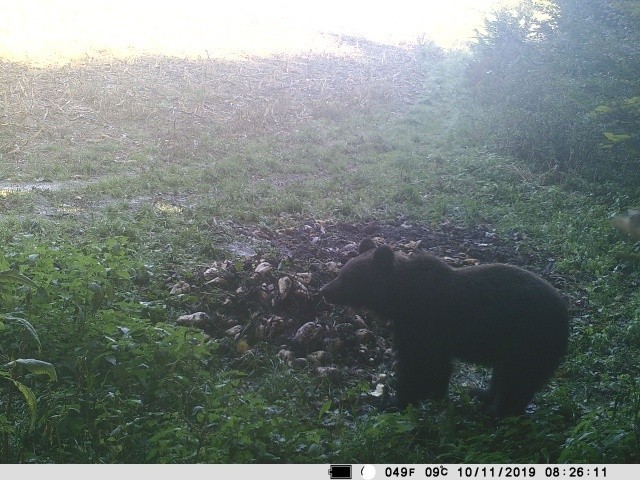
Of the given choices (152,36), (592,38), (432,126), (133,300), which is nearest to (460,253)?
Answer: (133,300)

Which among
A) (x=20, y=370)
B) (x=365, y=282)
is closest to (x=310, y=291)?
(x=365, y=282)

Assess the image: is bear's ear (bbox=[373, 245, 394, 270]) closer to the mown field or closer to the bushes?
the mown field

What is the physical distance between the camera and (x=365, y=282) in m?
4.56

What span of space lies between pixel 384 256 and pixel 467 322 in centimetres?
70

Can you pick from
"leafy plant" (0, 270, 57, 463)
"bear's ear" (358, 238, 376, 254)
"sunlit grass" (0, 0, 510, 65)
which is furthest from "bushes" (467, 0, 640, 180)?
"leafy plant" (0, 270, 57, 463)

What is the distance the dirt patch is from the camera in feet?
14.7

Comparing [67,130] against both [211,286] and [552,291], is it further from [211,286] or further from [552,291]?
[552,291]

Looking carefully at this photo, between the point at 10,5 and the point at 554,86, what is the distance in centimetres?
1119

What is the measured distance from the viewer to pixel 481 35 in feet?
35.2

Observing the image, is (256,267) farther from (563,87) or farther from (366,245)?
(563,87)
